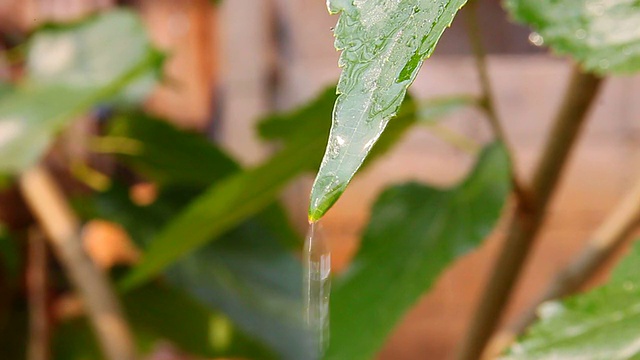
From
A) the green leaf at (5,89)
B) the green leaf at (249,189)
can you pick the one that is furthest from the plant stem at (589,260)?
the green leaf at (5,89)

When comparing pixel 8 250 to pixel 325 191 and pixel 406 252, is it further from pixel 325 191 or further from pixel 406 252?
pixel 325 191

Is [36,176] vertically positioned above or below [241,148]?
below

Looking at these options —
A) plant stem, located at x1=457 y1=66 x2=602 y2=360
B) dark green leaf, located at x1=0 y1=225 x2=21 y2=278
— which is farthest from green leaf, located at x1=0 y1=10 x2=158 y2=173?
plant stem, located at x1=457 y1=66 x2=602 y2=360

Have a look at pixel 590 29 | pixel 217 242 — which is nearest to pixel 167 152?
pixel 217 242

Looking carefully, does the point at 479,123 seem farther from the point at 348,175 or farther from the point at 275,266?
the point at 348,175

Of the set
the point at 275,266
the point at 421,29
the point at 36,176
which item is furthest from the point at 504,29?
the point at 421,29
